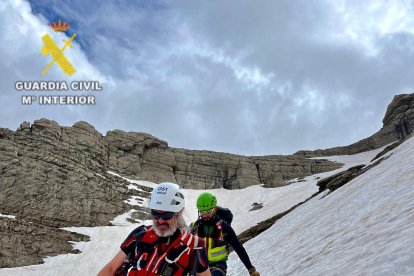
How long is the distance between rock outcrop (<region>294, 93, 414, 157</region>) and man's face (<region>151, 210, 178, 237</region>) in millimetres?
117613

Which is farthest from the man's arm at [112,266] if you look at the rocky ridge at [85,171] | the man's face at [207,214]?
the rocky ridge at [85,171]

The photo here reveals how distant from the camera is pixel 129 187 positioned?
8012 cm

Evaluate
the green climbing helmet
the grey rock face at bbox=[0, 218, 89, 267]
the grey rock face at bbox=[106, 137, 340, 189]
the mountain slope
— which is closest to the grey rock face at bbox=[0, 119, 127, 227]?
the grey rock face at bbox=[0, 218, 89, 267]

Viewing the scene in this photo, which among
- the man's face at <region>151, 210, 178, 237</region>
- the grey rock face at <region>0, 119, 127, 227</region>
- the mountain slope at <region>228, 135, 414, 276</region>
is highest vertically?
the grey rock face at <region>0, 119, 127, 227</region>

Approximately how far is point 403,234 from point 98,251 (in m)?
53.3

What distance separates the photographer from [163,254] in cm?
353

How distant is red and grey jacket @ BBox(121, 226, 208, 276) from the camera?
3477mm

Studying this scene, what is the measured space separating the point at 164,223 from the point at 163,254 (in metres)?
0.31

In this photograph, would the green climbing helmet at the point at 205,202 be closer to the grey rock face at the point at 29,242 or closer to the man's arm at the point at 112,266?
the man's arm at the point at 112,266

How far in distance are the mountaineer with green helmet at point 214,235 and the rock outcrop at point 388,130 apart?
11475 centimetres

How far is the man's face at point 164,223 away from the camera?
11.9 feet

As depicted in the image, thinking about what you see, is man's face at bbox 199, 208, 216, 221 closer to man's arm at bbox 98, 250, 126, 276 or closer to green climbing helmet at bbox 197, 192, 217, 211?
green climbing helmet at bbox 197, 192, 217, 211

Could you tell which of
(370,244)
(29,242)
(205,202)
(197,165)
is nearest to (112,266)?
(205,202)

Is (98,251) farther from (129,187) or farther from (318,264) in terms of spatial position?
(318,264)
